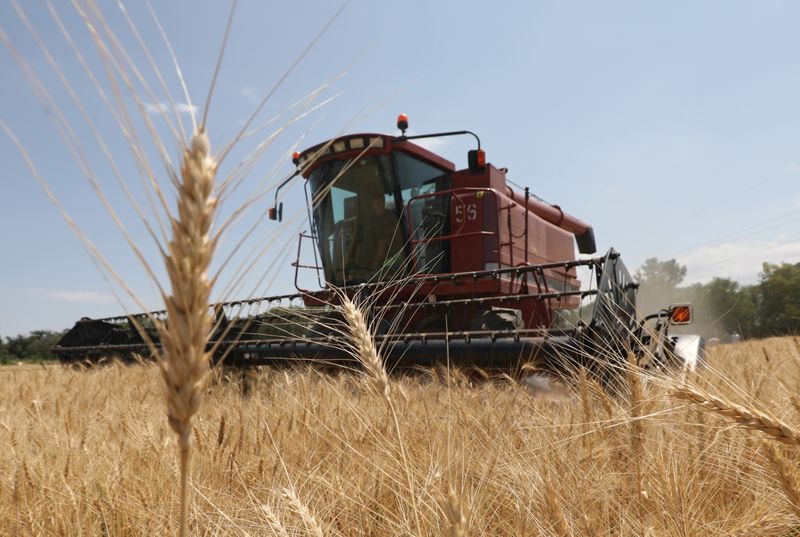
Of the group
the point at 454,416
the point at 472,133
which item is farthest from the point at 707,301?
the point at 454,416

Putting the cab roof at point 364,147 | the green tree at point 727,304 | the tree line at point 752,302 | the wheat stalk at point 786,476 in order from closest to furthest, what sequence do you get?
1. the wheat stalk at point 786,476
2. the cab roof at point 364,147
3. the tree line at point 752,302
4. the green tree at point 727,304

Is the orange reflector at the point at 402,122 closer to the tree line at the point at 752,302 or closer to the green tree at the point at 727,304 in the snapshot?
the tree line at the point at 752,302

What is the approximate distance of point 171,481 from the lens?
1453 mm

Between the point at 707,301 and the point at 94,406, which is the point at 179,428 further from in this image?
the point at 707,301

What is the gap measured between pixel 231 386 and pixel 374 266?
234 cm

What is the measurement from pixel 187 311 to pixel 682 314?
408 cm

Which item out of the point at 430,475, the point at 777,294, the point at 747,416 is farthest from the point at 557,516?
the point at 777,294

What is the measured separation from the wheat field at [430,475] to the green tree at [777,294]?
124 ft

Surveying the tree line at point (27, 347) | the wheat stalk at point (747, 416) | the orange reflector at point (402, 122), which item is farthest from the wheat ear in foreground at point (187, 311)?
the tree line at point (27, 347)

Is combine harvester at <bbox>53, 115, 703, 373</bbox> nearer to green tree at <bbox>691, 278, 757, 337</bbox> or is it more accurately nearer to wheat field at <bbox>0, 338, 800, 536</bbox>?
wheat field at <bbox>0, 338, 800, 536</bbox>

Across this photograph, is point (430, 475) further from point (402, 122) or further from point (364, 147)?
point (402, 122)

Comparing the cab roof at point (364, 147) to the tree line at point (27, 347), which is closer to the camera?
the cab roof at point (364, 147)

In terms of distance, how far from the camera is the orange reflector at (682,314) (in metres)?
3.87

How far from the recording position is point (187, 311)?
559 millimetres
